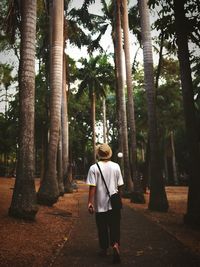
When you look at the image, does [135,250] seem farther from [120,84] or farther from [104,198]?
[120,84]

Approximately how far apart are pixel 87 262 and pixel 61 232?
2990 millimetres

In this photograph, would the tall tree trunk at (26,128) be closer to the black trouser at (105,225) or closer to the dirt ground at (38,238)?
the dirt ground at (38,238)

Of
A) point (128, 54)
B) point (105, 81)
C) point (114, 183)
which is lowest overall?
point (114, 183)

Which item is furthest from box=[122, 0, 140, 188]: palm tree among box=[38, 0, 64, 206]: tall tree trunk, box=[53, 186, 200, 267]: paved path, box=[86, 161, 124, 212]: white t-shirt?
box=[86, 161, 124, 212]: white t-shirt

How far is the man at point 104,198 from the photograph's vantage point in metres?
5.52

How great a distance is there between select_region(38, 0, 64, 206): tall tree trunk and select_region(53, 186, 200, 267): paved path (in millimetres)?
4015

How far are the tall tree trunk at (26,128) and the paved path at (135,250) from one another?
1462 millimetres

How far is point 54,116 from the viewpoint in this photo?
531 inches

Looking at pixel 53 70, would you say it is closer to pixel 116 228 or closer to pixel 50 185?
pixel 50 185

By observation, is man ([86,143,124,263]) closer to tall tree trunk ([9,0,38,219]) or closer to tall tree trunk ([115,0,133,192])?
tall tree trunk ([9,0,38,219])

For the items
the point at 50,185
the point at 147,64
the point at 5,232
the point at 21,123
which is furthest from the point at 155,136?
the point at 5,232

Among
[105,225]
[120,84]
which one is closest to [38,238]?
[105,225]

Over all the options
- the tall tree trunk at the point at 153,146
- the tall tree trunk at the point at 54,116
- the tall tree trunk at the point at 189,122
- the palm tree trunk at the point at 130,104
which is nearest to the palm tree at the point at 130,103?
the palm tree trunk at the point at 130,104

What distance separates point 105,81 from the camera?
4062 centimetres
